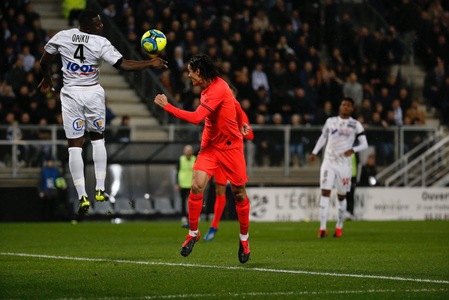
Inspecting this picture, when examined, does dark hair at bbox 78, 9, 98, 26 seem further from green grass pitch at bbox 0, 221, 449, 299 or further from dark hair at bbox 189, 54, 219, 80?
green grass pitch at bbox 0, 221, 449, 299

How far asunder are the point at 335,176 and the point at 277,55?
11131mm

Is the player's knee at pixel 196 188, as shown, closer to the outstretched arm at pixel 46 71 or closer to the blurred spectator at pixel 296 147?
the outstretched arm at pixel 46 71

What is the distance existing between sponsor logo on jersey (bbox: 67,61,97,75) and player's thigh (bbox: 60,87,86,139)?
0.25 m

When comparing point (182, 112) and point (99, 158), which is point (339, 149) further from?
point (182, 112)

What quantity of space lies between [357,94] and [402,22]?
540cm

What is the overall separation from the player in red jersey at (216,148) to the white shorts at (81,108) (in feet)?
4.26

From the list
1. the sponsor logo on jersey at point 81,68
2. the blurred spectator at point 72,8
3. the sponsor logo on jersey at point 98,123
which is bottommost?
the sponsor logo on jersey at point 98,123

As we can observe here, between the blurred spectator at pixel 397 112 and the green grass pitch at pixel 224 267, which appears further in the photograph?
the blurred spectator at pixel 397 112

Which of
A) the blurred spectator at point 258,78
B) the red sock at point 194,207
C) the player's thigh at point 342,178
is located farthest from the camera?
the blurred spectator at point 258,78

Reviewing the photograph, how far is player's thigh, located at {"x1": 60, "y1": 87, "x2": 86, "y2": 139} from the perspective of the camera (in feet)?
42.5

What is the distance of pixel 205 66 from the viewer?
12.3 metres

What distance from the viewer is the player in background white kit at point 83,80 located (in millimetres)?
12758

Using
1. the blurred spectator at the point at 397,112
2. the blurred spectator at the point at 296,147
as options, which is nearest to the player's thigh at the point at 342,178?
the blurred spectator at the point at 296,147

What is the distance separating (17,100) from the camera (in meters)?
26.0
